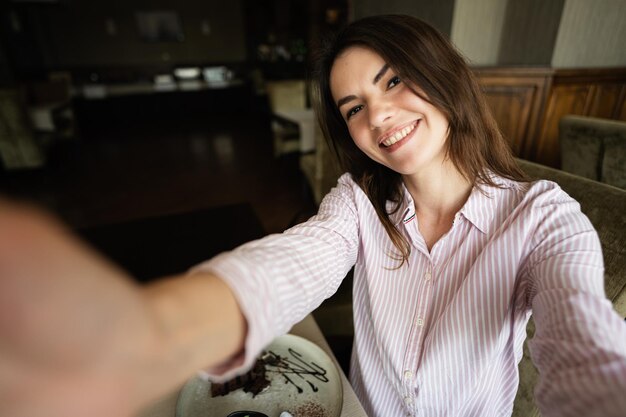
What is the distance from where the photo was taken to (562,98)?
108 inches

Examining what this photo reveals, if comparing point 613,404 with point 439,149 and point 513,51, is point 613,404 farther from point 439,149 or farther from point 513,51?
point 513,51

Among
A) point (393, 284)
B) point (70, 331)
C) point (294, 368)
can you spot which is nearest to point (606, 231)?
point (393, 284)

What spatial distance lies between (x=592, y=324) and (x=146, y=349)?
57 centimetres

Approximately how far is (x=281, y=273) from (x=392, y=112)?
1.58ft

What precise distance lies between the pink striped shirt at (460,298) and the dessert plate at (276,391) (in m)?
0.17

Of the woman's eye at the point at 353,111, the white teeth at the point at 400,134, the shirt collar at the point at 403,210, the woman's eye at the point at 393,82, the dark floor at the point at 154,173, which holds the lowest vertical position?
the dark floor at the point at 154,173

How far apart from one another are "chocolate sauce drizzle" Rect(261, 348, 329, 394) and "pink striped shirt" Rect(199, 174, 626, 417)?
175 millimetres

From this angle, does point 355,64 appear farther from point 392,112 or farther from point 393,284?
point 393,284

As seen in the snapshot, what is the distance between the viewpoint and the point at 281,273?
514mm

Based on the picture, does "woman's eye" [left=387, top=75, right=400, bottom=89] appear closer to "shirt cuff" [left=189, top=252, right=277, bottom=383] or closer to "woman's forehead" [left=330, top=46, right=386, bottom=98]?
"woman's forehead" [left=330, top=46, right=386, bottom=98]

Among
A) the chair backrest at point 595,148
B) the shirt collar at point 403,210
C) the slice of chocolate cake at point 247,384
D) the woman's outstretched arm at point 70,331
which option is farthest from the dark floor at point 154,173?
the woman's outstretched arm at point 70,331

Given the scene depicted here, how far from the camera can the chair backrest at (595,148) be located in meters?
1.48

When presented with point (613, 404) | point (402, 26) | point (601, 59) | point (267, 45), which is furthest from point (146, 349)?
point (267, 45)

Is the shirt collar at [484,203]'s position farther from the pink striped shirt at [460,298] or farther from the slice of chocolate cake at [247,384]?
the slice of chocolate cake at [247,384]
